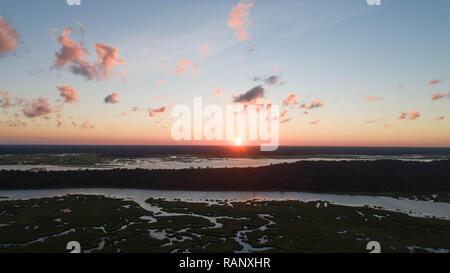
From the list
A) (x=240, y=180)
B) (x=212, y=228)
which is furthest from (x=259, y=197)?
(x=212, y=228)

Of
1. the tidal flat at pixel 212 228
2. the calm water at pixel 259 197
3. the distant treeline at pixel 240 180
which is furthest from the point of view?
the distant treeline at pixel 240 180

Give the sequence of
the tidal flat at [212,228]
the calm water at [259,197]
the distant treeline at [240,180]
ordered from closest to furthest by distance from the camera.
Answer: the tidal flat at [212,228] → the calm water at [259,197] → the distant treeline at [240,180]

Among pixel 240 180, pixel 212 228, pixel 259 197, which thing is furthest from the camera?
pixel 240 180

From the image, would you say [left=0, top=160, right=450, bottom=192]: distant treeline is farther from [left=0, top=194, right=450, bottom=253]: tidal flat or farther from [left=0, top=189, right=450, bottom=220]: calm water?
[left=0, top=194, right=450, bottom=253]: tidal flat

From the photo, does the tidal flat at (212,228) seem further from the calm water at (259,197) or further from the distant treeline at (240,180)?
the distant treeline at (240,180)

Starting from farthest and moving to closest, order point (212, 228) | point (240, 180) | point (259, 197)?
1. point (240, 180)
2. point (259, 197)
3. point (212, 228)

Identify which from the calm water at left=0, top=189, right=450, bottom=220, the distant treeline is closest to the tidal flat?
the calm water at left=0, top=189, right=450, bottom=220

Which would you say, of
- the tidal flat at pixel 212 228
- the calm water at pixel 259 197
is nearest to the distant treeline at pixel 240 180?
the calm water at pixel 259 197

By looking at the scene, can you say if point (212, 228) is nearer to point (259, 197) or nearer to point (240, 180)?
point (259, 197)
